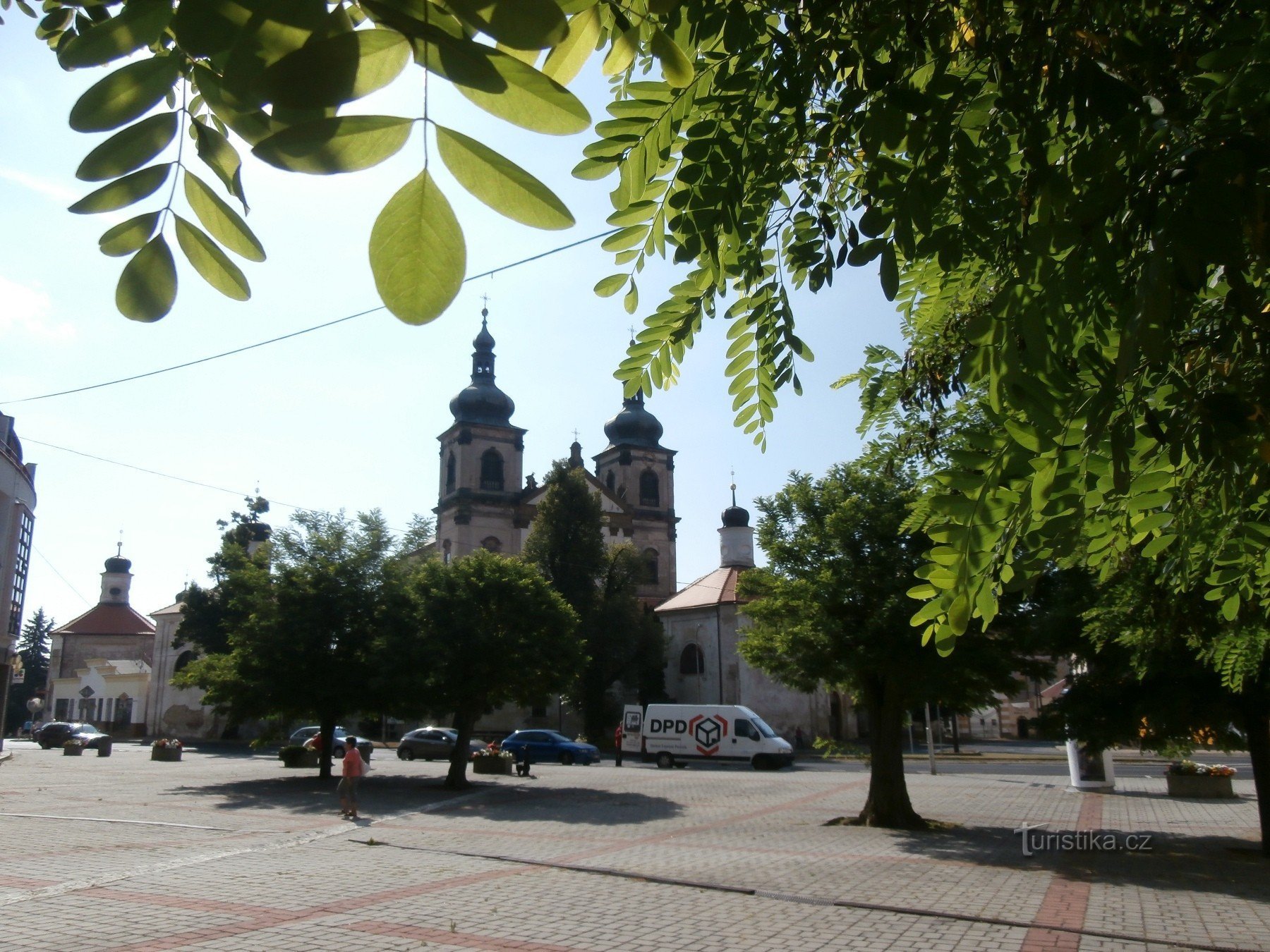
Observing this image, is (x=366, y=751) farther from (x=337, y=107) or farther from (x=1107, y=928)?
(x=337, y=107)

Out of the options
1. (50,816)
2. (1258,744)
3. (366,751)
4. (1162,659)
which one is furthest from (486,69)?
(366,751)

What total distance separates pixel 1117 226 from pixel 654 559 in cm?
6113

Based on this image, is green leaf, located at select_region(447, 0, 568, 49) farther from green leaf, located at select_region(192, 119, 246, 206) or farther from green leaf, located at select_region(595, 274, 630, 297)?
green leaf, located at select_region(595, 274, 630, 297)

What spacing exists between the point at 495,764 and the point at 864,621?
1761cm

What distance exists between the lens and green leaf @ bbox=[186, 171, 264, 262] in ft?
5.89

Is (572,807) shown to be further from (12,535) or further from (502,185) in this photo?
(12,535)

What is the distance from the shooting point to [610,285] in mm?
3229

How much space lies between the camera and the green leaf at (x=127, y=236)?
5.71 ft

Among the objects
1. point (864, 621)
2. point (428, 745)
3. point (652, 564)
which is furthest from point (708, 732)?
point (652, 564)

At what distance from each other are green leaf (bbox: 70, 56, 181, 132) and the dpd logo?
35478 millimetres

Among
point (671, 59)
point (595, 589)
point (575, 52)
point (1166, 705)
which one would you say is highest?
point (595, 589)

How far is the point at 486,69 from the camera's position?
1392mm

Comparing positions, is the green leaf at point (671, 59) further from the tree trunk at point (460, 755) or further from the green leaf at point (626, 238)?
the tree trunk at point (460, 755)

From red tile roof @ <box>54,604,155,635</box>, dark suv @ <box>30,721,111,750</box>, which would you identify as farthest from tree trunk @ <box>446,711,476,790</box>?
red tile roof @ <box>54,604,155,635</box>
